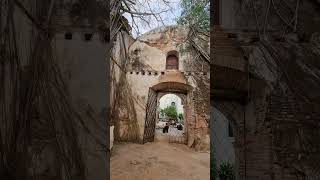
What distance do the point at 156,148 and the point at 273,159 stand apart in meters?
3.99

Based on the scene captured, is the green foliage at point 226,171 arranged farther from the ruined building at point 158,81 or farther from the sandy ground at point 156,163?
the ruined building at point 158,81

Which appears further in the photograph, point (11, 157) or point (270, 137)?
point (270, 137)

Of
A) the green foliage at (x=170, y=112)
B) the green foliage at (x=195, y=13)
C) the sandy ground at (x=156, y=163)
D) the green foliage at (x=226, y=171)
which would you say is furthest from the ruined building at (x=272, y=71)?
the green foliage at (x=170, y=112)

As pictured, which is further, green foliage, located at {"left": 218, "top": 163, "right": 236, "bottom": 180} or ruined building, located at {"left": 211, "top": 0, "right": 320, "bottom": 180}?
green foliage, located at {"left": 218, "top": 163, "right": 236, "bottom": 180}

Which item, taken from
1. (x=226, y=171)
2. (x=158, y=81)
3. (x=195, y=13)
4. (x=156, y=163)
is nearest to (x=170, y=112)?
(x=158, y=81)

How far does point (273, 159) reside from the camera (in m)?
2.84

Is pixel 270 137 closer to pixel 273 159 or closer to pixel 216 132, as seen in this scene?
pixel 273 159

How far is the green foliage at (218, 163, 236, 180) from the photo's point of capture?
4152 mm

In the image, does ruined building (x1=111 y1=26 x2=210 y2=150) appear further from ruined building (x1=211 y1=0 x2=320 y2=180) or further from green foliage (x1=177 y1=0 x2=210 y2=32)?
ruined building (x1=211 y1=0 x2=320 y2=180)

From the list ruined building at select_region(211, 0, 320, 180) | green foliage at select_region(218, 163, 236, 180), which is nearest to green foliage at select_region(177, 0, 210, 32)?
ruined building at select_region(211, 0, 320, 180)

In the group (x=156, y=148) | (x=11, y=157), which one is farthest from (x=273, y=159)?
(x=156, y=148)

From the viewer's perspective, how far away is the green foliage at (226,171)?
415 centimetres

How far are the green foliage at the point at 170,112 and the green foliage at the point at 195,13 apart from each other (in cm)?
796

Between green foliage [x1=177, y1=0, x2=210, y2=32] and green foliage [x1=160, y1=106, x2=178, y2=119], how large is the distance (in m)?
7.96
